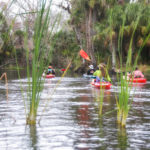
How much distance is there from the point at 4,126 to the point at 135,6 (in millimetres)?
27055

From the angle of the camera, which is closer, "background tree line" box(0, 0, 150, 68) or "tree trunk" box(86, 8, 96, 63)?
"background tree line" box(0, 0, 150, 68)

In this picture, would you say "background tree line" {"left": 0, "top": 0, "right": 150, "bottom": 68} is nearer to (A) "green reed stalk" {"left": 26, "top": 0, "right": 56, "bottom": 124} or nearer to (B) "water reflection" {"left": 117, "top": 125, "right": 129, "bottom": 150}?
(B) "water reflection" {"left": 117, "top": 125, "right": 129, "bottom": 150}

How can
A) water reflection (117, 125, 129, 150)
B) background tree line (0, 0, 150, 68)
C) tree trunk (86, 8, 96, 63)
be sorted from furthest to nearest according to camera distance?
tree trunk (86, 8, 96, 63) → background tree line (0, 0, 150, 68) → water reflection (117, 125, 129, 150)

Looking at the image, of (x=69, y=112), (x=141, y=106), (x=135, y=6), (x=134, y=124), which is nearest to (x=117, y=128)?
(x=134, y=124)

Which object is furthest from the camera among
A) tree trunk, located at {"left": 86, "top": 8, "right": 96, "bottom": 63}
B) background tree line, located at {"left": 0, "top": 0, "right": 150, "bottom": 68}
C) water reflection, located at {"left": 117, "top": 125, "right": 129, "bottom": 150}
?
tree trunk, located at {"left": 86, "top": 8, "right": 96, "bottom": 63}

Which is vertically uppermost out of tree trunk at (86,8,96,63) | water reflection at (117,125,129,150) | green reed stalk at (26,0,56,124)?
tree trunk at (86,8,96,63)

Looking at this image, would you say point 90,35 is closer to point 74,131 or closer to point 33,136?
point 74,131

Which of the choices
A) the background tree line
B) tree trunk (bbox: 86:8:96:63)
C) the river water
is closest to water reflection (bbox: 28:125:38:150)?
the river water

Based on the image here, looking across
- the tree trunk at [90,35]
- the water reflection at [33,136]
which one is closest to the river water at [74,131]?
the water reflection at [33,136]

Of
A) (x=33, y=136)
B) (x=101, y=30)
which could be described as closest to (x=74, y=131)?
(x=33, y=136)

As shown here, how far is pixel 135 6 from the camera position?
33438 millimetres

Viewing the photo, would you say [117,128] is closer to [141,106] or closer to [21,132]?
[21,132]

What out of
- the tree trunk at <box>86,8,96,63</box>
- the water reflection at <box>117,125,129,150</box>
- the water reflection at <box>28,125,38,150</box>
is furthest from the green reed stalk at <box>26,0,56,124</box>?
the tree trunk at <box>86,8,96,63</box>

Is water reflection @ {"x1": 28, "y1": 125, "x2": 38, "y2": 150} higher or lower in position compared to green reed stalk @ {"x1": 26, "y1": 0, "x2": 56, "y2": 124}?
lower
